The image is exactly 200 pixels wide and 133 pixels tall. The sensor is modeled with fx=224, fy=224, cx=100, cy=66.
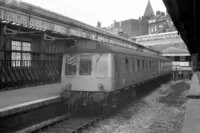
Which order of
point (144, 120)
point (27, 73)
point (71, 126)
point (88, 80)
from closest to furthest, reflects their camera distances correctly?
point (71, 126)
point (144, 120)
point (88, 80)
point (27, 73)

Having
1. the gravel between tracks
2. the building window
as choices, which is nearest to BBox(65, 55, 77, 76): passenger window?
the gravel between tracks

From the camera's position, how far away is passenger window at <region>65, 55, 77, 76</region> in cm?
918

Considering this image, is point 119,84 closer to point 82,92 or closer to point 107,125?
point 82,92

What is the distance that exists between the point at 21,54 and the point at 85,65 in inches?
203

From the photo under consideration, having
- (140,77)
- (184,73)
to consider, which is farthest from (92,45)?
(184,73)

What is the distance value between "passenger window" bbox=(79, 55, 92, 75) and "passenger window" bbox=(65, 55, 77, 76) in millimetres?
276

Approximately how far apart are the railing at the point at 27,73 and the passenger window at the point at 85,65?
447 centimetres

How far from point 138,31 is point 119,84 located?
69645mm

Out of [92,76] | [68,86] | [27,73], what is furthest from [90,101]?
[27,73]

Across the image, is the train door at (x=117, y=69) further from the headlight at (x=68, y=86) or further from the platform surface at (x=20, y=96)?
the platform surface at (x=20, y=96)

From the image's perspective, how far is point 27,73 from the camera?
42.1ft

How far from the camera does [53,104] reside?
902 cm

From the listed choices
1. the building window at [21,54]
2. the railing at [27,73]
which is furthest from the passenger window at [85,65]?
the building window at [21,54]

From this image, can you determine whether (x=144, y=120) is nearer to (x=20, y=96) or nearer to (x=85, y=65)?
(x=85, y=65)
